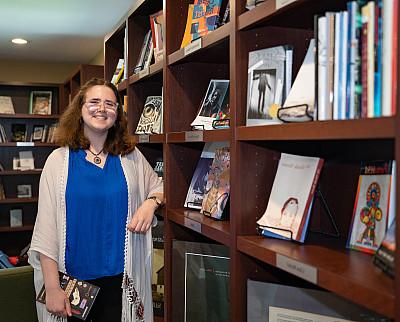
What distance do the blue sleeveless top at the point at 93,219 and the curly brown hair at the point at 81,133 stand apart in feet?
0.17

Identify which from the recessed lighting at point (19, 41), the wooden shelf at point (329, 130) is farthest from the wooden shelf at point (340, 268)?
the recessed lighting at point (19, 41)

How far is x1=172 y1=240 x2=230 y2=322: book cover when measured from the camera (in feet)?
Answer: 5.82

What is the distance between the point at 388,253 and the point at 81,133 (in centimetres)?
144

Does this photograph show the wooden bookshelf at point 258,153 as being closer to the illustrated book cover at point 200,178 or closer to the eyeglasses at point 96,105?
the illustrated book cover at point 200,178

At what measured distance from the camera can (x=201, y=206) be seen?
1.98m

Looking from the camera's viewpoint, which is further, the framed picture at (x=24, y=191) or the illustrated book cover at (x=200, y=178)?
the framed picture at (x=24, y=191)

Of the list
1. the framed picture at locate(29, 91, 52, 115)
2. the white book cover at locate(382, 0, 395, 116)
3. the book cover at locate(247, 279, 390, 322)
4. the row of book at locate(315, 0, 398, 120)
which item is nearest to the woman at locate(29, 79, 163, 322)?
the book cover at locate(247, 279, 390, 322)

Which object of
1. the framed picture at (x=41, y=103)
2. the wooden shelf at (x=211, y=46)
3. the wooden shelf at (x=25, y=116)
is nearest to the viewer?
the wooden shelf at (x=211, y=46)

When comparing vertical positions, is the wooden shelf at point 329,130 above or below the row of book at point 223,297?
above

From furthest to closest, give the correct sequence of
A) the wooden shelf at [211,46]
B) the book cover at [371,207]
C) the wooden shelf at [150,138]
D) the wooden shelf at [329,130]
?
1. the wooden shelf at [150,138]
2. the wooden shelf at [211,46]
3. the book cover at [371,207]
4. the wooden shelf at [329,130]

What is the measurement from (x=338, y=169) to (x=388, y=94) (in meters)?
0.57

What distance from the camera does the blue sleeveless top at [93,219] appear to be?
196cm

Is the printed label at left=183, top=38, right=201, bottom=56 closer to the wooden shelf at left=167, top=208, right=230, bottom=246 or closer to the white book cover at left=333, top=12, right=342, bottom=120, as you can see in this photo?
the wooden shelf at left=167, top=208, right=230, bottom=246

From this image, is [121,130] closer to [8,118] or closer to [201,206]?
[201,206]
